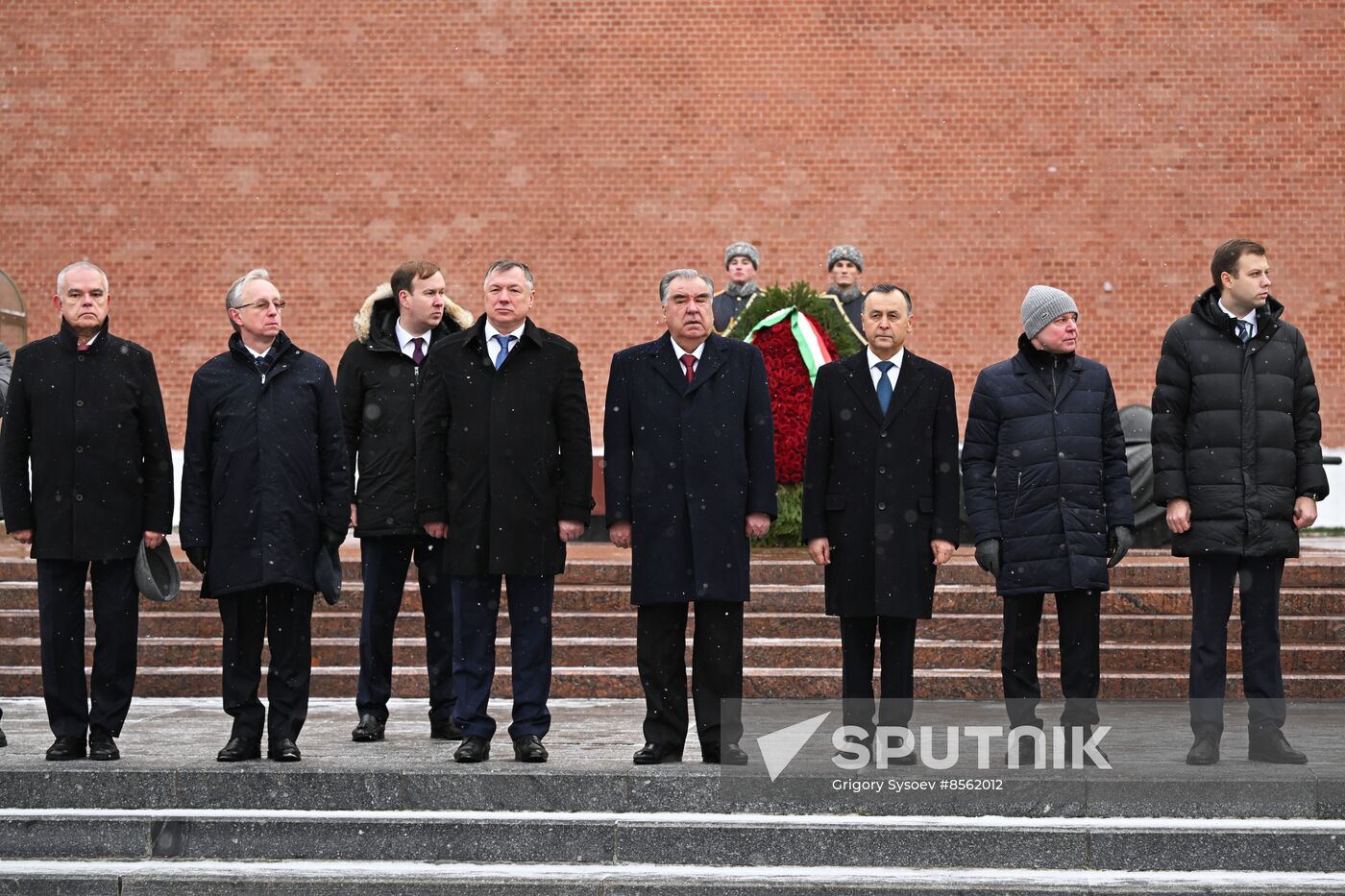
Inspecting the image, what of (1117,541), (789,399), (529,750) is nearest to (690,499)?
(529,750)

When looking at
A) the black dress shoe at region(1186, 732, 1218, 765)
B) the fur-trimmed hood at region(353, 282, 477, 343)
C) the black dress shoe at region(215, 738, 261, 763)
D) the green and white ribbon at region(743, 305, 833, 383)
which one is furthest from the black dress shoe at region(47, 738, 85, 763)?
the green and white ribbon at region(743, 305, 833, 383)

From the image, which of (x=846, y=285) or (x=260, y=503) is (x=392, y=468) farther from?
(x=846, y=285)

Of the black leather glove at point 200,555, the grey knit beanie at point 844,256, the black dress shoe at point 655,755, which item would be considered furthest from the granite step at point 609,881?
the grey knit beanie at point 844,256

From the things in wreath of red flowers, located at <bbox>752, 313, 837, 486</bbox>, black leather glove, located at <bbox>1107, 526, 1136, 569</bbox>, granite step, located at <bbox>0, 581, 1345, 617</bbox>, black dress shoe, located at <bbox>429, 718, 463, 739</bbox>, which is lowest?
black dress shoe, located at <bbox>429, 718, 463, 739</bbox>

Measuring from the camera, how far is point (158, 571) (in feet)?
19.9

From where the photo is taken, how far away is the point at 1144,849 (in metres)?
4.88

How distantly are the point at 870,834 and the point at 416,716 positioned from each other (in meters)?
2.80

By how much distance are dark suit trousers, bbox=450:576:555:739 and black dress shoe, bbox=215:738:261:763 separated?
712mm

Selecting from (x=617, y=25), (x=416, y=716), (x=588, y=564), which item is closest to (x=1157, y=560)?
(x=588, y=564)

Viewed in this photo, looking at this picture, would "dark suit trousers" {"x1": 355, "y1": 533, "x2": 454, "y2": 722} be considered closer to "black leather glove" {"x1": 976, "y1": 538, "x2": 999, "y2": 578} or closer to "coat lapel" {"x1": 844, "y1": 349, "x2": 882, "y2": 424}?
"coat lapel" {"x1": 844, "y1": 349, "x2": 882, "y2": 424}

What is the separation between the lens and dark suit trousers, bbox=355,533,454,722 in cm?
647

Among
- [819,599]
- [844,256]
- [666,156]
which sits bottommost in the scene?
[819,599]

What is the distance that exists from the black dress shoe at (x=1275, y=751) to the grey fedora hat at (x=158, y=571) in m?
3.89

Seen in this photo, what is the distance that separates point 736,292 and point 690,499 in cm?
498
